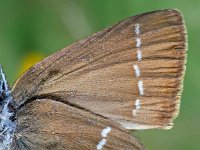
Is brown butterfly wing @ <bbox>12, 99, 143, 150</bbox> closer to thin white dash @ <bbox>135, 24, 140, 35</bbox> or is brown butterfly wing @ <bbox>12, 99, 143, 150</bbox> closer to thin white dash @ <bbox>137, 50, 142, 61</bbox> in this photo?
thin white dash @ <bbox>137, 50, 142, 61</bbox>

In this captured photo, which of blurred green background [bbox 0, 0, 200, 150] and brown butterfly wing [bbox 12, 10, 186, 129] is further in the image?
blurred green background [bbox 0, 0, 200, 150]

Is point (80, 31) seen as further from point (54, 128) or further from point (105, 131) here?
point (105, 131)

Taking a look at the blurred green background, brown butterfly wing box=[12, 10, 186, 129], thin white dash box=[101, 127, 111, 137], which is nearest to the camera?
brown butterfly wing box=[12, 10, 186, 129]

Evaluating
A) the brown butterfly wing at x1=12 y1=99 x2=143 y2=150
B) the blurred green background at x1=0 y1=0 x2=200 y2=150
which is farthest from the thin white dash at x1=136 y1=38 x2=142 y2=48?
the blurred green background at x1=0 y1=0 x2=200 y2=150

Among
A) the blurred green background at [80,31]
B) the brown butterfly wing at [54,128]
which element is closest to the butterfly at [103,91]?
the brown butterfly wing at [54,128]

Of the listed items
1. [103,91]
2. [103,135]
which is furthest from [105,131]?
[103,91]

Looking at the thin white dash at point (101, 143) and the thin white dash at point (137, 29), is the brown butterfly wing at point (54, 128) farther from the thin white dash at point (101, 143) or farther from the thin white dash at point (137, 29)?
the thin white dash at point (137, 29)

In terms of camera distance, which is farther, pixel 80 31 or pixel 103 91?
pixel 80 31
